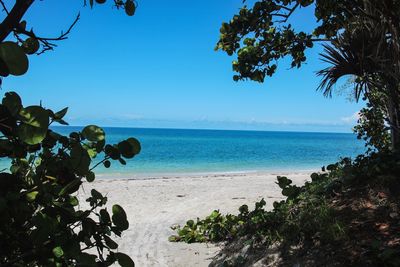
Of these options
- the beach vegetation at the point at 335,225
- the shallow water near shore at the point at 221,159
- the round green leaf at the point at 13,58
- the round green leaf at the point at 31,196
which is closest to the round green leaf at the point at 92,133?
the round green leaf at the point at 31,196

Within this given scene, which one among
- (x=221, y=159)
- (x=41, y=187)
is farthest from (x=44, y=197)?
(x=221, y=159)

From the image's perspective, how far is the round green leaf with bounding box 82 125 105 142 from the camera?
137 cm

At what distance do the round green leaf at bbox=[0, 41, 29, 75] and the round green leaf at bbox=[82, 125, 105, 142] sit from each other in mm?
493

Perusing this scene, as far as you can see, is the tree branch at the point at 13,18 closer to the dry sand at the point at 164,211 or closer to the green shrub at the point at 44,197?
the green shrub at the point at 44,197

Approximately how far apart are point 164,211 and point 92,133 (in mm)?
9273

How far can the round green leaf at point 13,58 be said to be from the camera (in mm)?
876

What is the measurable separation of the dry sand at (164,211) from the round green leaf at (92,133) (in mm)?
1089

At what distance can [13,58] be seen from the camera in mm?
880

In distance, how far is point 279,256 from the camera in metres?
3.99

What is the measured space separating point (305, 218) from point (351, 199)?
0.57 meters

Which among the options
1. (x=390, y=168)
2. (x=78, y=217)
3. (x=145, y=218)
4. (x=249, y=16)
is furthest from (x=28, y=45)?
(x=145, y=218)

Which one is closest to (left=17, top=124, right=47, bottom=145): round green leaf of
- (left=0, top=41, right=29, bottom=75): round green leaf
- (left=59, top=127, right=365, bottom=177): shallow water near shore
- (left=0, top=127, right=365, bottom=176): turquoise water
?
(left=0, top=41, right=29, bottom=75): round green leaf

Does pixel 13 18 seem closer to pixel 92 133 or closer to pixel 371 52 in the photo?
pixel 92 133

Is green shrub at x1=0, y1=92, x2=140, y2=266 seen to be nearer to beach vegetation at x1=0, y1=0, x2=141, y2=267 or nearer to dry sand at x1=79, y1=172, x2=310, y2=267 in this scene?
beach vegetation at x1=0, y1=0, x2=141, y2=267
